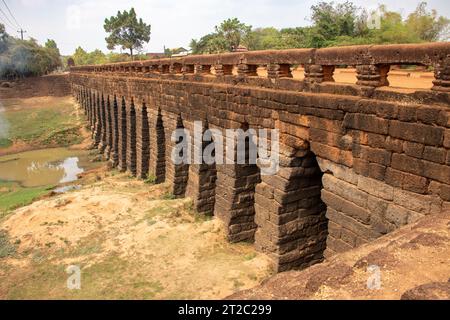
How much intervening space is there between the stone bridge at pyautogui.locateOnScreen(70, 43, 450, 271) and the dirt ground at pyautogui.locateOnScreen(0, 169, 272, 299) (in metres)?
0.69

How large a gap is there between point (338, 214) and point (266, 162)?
198 cm

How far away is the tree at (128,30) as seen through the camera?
6050cm

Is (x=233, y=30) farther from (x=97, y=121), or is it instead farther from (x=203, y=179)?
(x=203, y=179)

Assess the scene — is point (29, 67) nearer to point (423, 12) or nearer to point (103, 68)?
point (103, 68)

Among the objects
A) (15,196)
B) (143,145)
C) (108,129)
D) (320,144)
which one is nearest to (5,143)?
(108,129)

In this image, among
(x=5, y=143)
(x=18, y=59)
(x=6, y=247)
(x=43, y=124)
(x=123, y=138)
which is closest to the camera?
(x=6, y=247)

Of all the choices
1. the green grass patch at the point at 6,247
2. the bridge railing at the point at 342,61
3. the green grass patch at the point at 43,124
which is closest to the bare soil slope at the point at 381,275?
the bridge railing at the point at 342,61

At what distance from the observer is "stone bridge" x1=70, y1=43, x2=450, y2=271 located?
15.6ft

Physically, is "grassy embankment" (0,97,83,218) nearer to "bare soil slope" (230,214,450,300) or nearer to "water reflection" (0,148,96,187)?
"water reflection" (0,148,96,187)

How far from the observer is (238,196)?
8953mm

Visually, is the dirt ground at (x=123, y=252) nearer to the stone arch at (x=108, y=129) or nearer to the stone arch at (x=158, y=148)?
the stone arch at (x=158, y=148)

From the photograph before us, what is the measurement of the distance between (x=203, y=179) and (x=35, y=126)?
30948 mm
